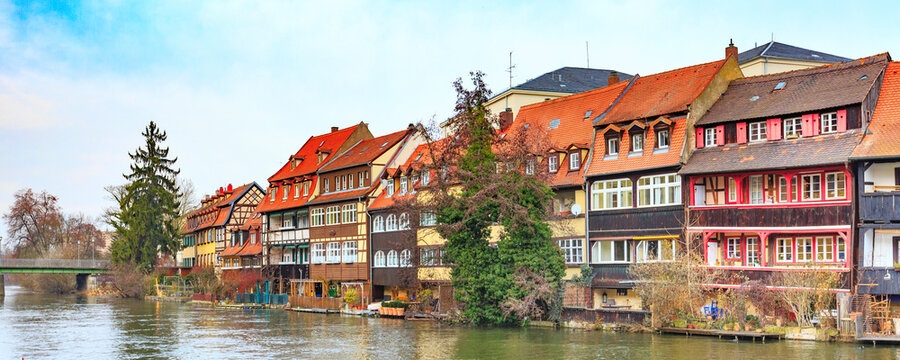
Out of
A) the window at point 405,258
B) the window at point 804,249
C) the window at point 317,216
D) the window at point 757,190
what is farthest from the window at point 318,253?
the window at point 804,249

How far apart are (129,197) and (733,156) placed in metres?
66.3

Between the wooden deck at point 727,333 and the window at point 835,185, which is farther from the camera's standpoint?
the window at point 835,185

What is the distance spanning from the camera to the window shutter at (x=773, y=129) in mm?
37469

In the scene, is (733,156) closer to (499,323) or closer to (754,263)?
(754,263)

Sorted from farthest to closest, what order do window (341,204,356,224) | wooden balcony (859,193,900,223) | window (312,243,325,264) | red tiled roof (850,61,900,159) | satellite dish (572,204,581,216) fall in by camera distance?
window (312,243,325,264)
window (341,204,356,224)
satellite dish (572,204,581,216)
red tiled roof (850,61,900,159)
wooden balcony (859,193,900,223)

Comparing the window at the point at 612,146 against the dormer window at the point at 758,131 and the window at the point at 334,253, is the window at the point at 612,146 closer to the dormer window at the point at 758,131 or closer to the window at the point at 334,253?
the dormer window at the point at 758,131

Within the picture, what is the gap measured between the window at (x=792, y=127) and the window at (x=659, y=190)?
15.3ft

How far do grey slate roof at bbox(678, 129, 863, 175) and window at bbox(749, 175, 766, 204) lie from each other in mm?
930

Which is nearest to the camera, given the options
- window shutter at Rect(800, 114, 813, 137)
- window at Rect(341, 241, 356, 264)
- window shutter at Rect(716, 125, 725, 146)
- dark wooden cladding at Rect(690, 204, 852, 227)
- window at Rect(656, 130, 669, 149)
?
dark wooden cladding at Rect(690, 204, 852, 227)

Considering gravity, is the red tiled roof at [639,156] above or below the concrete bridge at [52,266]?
above

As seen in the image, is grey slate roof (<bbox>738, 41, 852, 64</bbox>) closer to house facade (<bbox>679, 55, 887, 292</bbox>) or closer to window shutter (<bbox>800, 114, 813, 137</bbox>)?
house facade (<bbox>679, 55, 887, 292</bbox>)

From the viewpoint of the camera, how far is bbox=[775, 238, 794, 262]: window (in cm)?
3688

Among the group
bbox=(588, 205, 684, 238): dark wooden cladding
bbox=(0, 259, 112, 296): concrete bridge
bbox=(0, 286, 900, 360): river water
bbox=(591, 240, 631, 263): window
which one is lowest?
bbox=(0, 286, 900, 360): river water

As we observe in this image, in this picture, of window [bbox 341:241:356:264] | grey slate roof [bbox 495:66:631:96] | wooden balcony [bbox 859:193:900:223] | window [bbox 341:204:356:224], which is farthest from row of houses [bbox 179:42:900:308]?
grey slate roof [bbox 495:66:631:96]
